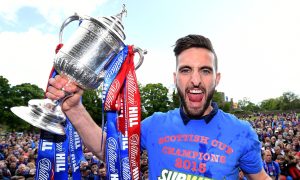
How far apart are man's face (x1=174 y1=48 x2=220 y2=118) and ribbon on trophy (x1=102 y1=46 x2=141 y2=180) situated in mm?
515

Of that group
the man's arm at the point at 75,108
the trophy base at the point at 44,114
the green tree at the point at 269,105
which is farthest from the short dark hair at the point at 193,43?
the green tree at the point at 269,105

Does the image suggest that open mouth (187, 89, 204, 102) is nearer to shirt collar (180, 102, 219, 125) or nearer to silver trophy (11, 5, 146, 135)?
shirt collar (180, 102, 219, 125)

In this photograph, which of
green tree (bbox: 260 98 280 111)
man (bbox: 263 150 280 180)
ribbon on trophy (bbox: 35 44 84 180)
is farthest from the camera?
green tree (bbox: 260 98 280 111)

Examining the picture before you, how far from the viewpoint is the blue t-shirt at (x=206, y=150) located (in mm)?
2152

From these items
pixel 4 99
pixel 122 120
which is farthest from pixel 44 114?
pixel 4 99

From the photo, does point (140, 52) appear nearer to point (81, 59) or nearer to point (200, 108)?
point (81, 59)

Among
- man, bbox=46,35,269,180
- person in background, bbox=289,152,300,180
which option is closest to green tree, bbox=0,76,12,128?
person in background, bbox=289,152,300,180

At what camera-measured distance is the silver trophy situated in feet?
7.14

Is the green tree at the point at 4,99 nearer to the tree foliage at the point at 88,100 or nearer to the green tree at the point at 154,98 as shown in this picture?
the tree foliage at the point at 88,100

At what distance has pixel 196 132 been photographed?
89.3 inches

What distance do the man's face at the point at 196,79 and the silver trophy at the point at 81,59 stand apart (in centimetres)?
53

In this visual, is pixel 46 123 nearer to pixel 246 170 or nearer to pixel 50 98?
pixel 50 98

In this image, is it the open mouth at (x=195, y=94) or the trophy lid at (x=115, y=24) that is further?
the trophy lid at (x=115, y=24)

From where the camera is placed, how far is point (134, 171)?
101 inches
